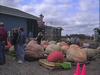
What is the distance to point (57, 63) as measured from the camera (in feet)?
40.3

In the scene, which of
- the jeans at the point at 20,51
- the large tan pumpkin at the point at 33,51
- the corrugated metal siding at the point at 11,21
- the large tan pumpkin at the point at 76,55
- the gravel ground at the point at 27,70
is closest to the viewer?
the gravel ground at the point at 27,70

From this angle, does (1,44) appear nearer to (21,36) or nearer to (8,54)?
(21,36)

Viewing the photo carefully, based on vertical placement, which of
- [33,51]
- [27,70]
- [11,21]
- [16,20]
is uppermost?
[16,20]

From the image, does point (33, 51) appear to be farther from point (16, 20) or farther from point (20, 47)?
point (16, 20)

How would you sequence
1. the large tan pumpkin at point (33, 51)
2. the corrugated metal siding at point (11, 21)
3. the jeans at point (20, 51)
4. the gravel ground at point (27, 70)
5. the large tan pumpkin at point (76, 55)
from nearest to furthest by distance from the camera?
the gravel ground at point (27, 70) → the jeans at point (20, 51) → the large tan pumpkin at point (76, 55) → the large tan pumpkin at point (33, 51) → the corrugated metal siding at point (11, 21)

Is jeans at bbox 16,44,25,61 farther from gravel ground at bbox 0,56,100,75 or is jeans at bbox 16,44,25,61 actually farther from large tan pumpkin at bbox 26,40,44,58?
large tan pumpkin at bbox 26,40,44,58

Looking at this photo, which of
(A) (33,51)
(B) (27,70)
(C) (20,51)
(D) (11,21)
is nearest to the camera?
(B) (27,70)

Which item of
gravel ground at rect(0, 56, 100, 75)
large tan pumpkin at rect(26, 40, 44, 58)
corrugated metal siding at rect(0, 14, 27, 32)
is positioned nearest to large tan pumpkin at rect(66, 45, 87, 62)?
gravel ground at rect(0, 56, 100, 75)

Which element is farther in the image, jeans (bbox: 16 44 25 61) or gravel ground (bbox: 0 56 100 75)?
jeans (bbox: 16 44 25 61)

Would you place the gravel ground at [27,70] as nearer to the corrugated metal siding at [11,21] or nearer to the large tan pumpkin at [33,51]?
the large tan pumpkin at [33,51]

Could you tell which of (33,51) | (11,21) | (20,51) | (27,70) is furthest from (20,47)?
(11,21)

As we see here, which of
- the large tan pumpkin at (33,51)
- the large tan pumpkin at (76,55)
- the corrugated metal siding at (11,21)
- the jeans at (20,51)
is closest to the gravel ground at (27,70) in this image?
the jeans at (20,51)

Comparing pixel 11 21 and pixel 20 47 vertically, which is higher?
pixel 11 21

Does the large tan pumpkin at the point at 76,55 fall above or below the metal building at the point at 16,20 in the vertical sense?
below
